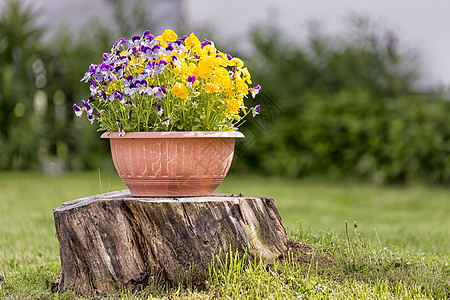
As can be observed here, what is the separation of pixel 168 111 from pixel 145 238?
2.26ft

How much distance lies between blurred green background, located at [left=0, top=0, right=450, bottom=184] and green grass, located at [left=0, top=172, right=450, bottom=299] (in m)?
0.39

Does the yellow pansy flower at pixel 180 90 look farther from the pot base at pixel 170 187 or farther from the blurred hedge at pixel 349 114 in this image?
the blurred hedge at pixel 349 114

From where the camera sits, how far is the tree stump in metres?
2.98

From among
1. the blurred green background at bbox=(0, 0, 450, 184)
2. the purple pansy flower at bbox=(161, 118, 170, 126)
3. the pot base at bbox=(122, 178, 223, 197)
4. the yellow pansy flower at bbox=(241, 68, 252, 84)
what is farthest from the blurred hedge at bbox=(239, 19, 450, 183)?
the purple pansy flower at bbox=(161, 118, 170, 126)

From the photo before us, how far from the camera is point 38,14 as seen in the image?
9047 mm

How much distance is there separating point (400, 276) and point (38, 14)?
7.60 metres

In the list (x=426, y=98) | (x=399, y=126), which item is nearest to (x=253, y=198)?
(x=399, y=126)

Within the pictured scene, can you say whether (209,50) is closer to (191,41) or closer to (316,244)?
(191,41)

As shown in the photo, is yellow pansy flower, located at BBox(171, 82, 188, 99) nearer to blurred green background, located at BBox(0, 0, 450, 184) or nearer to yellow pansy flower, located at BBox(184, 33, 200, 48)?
yellow pansy flower, located at BBox(184, 33, 200, 48)

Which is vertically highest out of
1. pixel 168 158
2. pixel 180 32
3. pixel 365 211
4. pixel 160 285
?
pixel 180 32

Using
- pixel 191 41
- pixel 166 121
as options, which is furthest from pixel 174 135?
pixel 191 41

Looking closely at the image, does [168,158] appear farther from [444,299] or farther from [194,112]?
[444,299]

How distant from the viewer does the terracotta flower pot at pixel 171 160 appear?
306 cm

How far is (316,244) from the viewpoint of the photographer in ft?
11.6
